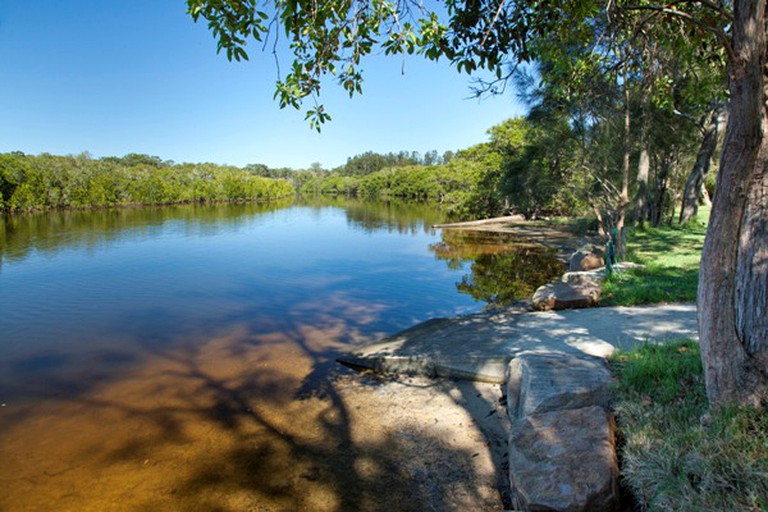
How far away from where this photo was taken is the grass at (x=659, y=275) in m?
7.87

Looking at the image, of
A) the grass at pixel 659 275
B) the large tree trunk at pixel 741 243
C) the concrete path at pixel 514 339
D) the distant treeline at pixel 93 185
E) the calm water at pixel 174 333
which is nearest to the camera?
the large tree trunk at pixel 741 243

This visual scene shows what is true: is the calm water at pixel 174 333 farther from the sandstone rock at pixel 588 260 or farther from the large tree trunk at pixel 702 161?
the large tree trunk at pixel 702 161

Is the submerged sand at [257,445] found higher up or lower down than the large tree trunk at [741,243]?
lower down

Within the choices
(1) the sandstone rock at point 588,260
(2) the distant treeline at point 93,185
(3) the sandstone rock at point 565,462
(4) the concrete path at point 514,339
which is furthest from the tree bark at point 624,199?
(2) the distant treeline at point 93,185

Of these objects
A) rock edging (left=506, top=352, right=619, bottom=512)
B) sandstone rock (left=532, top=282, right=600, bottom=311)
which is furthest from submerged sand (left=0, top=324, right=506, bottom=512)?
sandstone rock (left=532, top=282, right=600, bottom=311)

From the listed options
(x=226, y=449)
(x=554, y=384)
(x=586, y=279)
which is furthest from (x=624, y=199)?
(x=226, y=449)

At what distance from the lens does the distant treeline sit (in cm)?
4081

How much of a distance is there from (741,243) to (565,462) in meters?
2.00

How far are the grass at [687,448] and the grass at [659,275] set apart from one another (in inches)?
168

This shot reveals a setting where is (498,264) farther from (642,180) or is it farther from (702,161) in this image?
(702,161)

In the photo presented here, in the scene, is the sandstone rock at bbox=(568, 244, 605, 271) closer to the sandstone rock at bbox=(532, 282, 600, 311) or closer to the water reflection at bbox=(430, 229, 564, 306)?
the water reflection at bbox=(430, 229, 564, 306)

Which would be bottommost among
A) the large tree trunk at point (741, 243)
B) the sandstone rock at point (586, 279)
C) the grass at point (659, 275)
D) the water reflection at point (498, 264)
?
the water reflection at point (498, 264)

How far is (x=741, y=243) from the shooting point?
10.2 ft

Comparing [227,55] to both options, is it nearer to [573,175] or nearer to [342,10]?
[342,10]
